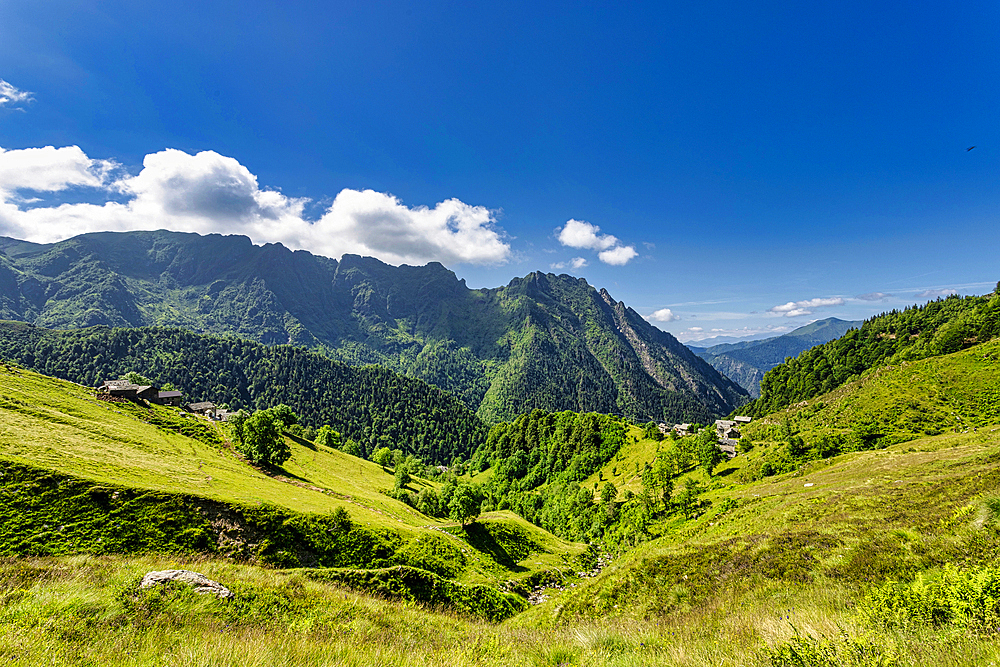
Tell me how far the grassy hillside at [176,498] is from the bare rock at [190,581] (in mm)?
13081

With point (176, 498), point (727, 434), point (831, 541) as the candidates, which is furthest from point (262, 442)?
point (727, 434)

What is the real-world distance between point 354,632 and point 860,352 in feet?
630

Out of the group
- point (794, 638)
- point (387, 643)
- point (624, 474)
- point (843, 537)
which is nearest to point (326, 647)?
point (387, 643)

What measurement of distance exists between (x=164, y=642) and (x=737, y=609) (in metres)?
16.7

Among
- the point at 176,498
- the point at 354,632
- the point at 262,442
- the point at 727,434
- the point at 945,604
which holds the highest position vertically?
the point at 945,604

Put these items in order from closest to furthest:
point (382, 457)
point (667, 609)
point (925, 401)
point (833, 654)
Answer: point (833, 654) < point (667, 609) < point (925, 401) < point (382, 457)

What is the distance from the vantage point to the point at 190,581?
37.3ft

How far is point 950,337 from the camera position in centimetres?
8538

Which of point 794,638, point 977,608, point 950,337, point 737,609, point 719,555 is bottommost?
point 719,555

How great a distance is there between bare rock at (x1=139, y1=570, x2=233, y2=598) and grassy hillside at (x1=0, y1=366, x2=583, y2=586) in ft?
42.9

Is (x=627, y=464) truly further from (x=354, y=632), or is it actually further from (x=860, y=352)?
(x=860, y=352)

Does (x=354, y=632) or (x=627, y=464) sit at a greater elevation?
(x=354, y=632)

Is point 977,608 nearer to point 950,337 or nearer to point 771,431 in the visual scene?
point 771,431

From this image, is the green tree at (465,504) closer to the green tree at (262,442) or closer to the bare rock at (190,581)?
the bare rock at (190,581)
